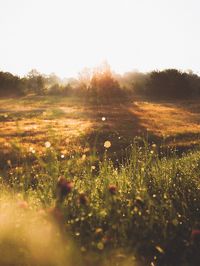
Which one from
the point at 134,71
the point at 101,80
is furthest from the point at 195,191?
the point at 134,71

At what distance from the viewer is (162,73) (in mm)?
45719

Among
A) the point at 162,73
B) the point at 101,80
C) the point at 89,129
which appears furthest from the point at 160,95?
the point at 89,129

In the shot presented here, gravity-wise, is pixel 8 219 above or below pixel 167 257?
above

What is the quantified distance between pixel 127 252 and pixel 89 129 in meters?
13.5

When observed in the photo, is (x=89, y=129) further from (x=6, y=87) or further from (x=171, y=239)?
(x=6, y=87)

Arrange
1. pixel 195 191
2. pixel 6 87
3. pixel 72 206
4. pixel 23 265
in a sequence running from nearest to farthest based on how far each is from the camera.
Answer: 1. pixel 23 265
2. pixel 72 206
3. pixel 195 191
4. pixel 6 87

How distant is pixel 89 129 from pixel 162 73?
101 feet

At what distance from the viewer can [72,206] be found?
12.4 feet

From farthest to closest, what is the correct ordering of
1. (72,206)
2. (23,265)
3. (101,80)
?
(101,80) < (72,206) < (23,265)

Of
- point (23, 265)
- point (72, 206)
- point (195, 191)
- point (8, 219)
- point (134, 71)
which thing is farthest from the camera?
point (134, 71)

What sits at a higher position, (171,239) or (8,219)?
(8,219)

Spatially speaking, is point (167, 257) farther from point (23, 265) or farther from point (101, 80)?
point (101, 80)

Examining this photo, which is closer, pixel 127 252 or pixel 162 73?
pixel 127 252

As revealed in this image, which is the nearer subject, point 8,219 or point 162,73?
point 8,219
